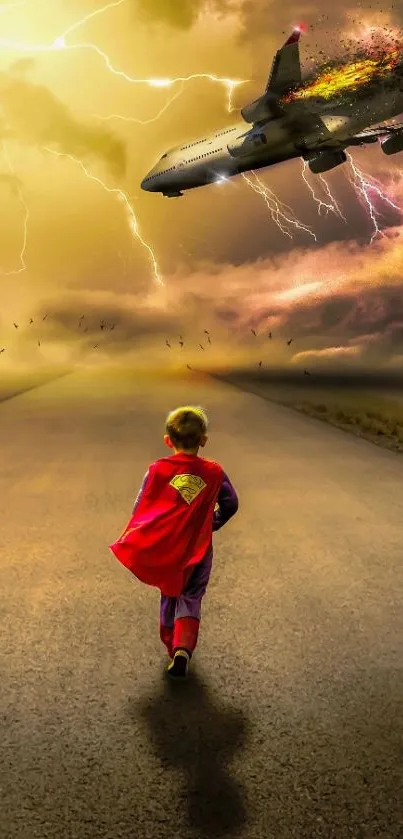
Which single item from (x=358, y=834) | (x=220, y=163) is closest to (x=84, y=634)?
(x=358, y=834)

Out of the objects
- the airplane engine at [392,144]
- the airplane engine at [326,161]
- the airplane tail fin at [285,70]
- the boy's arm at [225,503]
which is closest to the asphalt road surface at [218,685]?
the boy's arm at [225,503]

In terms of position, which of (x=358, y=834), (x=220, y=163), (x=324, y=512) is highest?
(x=220, y=163)

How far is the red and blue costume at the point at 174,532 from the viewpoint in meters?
3.58

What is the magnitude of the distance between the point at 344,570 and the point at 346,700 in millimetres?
2241

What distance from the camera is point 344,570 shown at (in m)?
5.46

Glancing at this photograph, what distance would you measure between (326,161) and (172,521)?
2762 cm

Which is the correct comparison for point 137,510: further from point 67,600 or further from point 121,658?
point 67,600

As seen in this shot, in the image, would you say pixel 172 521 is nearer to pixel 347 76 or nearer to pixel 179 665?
pixel 179 665

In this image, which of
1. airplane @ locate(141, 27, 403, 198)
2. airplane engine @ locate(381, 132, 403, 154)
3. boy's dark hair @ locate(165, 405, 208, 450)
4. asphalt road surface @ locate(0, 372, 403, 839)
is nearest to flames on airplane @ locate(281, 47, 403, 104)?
airplane @ locate(141, 27, 403, 198)

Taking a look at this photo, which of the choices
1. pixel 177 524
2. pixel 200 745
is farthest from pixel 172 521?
pixel 200 745

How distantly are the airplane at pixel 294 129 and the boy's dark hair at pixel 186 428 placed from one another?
2324 centimetres

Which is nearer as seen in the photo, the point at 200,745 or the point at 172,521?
the point at 200,745

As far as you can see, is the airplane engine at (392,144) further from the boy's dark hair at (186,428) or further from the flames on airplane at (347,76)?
the boy's dark hair at (186,428)

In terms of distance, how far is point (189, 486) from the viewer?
3.60 metres
